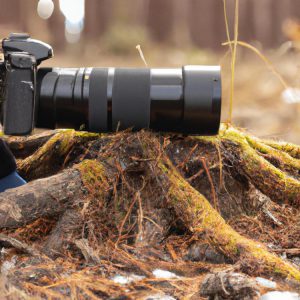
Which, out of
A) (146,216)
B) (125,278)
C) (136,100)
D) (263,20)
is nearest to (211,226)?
(146,216)

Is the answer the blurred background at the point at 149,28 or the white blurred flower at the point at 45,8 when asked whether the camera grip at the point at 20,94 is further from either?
the white blurred flower at the point at 45,8

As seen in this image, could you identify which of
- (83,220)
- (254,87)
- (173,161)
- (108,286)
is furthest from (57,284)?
(254,87)

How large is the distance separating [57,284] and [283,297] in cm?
51

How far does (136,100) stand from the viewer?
169 cm

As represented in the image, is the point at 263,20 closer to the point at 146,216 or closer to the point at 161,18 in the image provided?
the point at 161,18

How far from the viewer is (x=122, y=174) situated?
1688 mm

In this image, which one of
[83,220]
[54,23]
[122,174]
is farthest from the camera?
[54,23]

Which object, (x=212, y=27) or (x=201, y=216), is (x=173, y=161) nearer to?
(x=201, y=216)

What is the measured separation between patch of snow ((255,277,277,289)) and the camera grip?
2.46 ft

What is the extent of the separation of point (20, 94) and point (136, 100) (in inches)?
13.0

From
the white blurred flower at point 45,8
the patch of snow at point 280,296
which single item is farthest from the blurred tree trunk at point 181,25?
the patch of snow at point 280,296

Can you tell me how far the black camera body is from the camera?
1.66 meters

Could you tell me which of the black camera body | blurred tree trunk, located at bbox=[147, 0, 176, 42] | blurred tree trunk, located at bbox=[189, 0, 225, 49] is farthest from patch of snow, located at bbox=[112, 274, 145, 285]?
blurred tree trunk, located at bbox=[147, 0, 176, 42]

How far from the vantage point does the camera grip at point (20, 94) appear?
1618 millimetres
